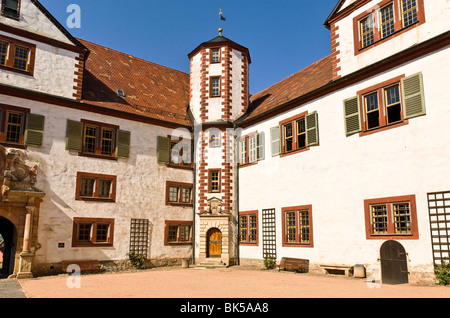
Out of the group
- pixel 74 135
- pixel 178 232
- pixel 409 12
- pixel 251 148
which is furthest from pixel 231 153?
pixel 409 12

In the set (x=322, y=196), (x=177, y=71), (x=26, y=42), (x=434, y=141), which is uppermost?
(x=177, y=71)

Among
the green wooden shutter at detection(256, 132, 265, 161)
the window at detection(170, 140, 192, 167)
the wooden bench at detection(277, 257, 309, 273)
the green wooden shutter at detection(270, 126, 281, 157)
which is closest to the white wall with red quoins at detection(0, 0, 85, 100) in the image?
the window at detection(170, 140, 192, 167)

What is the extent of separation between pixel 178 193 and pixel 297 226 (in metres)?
8.19

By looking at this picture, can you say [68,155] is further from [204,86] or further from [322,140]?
[322,140]

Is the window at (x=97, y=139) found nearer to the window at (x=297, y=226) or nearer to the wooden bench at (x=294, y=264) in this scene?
the window at (x=297, y=226)

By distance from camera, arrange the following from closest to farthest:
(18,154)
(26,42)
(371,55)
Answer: (371,55)
(18,154)
(26,42)

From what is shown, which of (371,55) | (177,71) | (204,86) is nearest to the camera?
(371,55)

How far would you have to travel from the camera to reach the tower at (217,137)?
2348 cm

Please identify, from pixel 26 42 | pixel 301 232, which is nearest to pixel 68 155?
pixel 26 42

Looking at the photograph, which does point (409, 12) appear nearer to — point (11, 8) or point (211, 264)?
point (211, 264)

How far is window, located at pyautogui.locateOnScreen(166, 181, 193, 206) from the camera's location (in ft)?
77.3

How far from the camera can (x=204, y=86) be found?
25.7 meters

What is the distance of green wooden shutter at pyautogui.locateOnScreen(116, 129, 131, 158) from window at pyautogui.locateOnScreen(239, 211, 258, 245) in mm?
7826

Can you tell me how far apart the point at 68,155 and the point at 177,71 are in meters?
13.9
